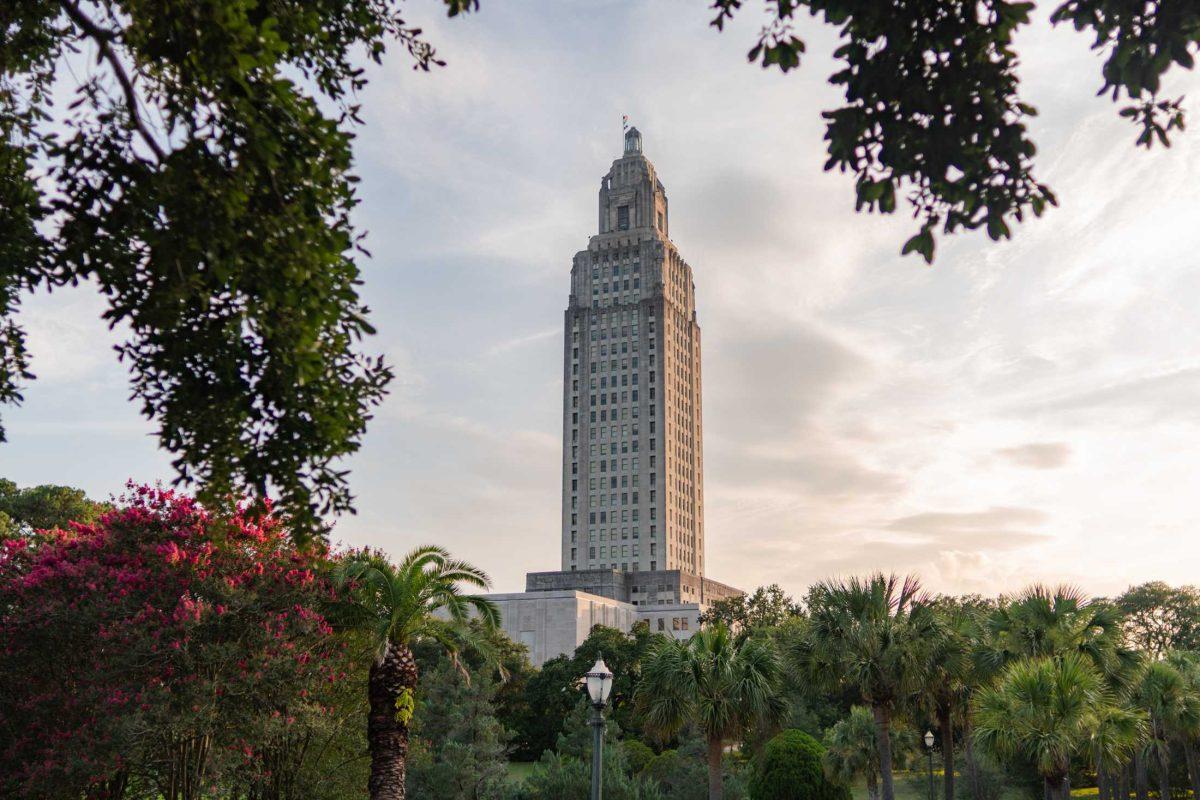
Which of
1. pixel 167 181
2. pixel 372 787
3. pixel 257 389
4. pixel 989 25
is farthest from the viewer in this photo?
pixel 372 787

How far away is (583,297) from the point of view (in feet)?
573

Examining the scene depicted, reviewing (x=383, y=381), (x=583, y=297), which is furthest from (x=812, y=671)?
(x=583, y=297)

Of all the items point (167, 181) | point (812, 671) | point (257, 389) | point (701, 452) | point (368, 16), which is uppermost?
point (701, 452)

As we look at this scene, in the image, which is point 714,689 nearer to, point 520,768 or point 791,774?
point 791,774

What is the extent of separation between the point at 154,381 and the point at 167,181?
8.17ft

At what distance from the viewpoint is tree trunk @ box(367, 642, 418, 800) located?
26.7 m

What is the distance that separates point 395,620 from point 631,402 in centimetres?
14117

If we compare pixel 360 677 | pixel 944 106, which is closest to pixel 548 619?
pixel 360 677

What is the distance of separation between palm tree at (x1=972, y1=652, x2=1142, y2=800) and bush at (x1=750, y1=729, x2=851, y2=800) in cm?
697

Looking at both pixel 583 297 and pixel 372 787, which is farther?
pixel 583 297

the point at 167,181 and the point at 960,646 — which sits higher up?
the point at 167,181

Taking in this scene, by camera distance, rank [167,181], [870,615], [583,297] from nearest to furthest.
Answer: [167,181], [870,615], [583,297]

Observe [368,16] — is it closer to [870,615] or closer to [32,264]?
[32,264]

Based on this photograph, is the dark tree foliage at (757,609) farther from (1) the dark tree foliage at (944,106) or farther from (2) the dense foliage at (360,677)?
(1) the dark tree foliage at (944,106)
